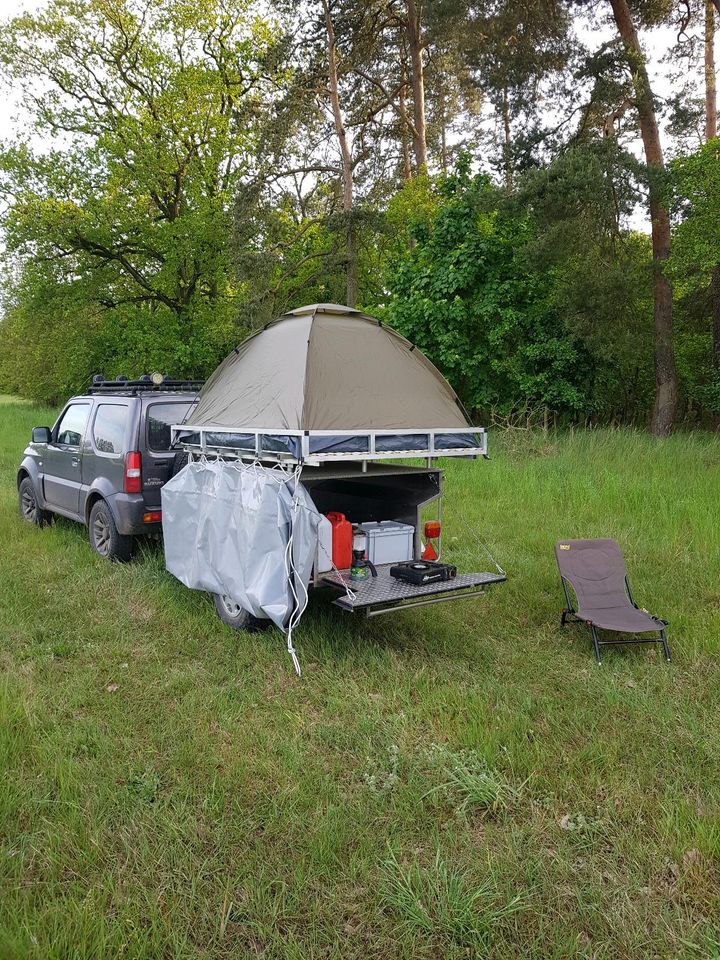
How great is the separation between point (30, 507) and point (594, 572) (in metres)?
7.17

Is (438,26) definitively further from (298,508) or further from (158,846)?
(158,846)

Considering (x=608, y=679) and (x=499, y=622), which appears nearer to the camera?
(x=608, y=679)

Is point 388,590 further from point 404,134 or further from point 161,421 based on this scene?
point 404,134

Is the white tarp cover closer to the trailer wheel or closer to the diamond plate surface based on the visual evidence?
the trailer wheel

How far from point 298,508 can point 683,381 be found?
15501 millimetres

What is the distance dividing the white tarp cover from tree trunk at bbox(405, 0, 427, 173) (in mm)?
16190

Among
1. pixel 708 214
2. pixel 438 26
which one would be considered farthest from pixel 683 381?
pixel 438 26

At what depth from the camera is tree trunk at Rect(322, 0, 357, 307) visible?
18203 millimetres

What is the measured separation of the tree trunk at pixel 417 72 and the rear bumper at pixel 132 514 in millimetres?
15547

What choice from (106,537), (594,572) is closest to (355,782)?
(594,572)

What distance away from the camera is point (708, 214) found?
40.3ft

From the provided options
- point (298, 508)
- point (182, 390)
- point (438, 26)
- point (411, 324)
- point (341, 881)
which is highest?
point (438, 26)

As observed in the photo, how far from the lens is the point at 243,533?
514 centimetres

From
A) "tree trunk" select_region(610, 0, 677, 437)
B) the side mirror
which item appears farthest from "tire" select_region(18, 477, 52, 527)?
"tree trunk" select_region(610, 0, 677, 437)
